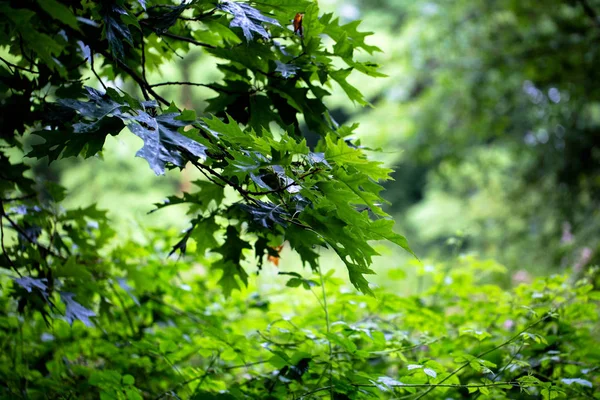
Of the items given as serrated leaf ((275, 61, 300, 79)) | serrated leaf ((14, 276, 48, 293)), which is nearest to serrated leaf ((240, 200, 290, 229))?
serrated leaf ((275, 61, 300, 79))

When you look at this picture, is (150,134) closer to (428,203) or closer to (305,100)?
(305,100)

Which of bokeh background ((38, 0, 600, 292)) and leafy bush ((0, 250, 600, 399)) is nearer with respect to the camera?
leafy bush ((0, 250, 600, 399))

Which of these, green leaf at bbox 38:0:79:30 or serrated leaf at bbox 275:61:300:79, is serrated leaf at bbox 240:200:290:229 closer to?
serrated leaf at bbox 275:61:300:79

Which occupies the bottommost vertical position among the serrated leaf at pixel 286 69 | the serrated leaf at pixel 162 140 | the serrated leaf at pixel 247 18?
the serrated leaf at pixel 162 140

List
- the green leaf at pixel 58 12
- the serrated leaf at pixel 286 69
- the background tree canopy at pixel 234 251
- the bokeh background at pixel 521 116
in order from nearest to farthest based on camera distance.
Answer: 1. the green leaf at pixel 58 12
2. the background tree canopy at pixel 234 251
3. the serrated leaf at pixel 286 69
4. the bokeh background at pixel 521 116

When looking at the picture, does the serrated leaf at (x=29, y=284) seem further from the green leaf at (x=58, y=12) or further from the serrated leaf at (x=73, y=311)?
the green leaf at (x=58, y=12)

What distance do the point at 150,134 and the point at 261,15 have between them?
12.5 inches

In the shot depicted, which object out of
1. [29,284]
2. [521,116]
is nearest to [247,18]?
[29,284]

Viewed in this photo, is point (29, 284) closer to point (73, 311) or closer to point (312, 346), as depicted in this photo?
point (73, 311)

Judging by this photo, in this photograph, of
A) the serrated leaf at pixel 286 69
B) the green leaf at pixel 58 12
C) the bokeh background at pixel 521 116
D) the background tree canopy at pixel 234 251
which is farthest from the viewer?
the bokeh background at pixel 521 116

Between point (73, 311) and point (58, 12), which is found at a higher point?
point (58, 12)

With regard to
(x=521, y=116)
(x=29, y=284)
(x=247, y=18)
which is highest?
(x=521, y=116)

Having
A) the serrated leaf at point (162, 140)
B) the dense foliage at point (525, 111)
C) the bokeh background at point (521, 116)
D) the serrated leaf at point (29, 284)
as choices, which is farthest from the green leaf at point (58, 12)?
the dense foliage at point (525, 111)

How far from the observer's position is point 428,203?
10625 mm
